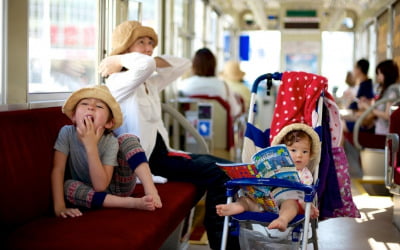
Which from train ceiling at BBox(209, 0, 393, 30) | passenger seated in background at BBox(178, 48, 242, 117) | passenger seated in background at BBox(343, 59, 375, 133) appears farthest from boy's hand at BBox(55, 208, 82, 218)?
train ceiling at BBox(209, 0, 393, 30)

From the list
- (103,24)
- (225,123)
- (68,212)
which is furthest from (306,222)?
(225,123)

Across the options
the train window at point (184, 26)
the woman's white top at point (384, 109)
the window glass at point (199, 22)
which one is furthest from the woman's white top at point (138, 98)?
the window glass at point (199, 22)

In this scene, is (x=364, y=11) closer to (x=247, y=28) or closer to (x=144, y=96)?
(x=247, y=28)

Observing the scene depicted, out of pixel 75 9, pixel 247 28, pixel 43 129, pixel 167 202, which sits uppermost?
pixel 247 28

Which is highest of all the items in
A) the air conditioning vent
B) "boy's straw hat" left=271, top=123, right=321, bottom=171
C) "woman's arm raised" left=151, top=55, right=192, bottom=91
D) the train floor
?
the air conditioning vent

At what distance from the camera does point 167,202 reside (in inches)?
119

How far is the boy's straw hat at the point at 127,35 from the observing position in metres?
3.67

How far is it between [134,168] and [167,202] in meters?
0.28

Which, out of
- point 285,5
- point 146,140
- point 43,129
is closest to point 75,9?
point 146,140

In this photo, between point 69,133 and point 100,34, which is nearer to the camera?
point 69,133

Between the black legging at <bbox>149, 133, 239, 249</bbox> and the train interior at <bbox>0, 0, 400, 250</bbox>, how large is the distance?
0.83 feet

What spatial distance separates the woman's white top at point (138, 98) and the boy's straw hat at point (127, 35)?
0.41 ft

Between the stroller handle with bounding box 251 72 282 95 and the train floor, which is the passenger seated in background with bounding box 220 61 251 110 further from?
the stroller handle with bounding box 251 72 282 95

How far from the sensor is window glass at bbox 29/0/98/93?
3.20 meters
